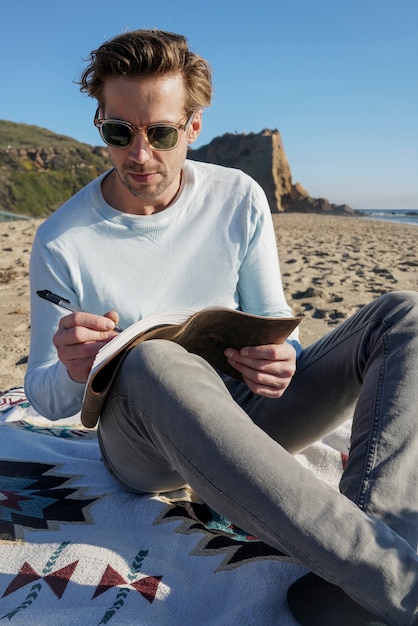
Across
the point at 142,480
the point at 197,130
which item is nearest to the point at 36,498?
the point at 142,480

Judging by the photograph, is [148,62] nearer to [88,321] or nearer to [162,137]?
[162,137]

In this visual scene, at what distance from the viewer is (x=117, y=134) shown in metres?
1.82

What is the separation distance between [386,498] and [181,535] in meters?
0.61

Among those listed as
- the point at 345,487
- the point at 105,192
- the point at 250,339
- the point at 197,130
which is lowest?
the point at 345,487

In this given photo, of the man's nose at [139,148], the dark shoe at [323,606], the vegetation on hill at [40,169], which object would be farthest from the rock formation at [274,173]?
the dark shoe at [323,606]

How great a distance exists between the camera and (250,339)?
67.4 inches

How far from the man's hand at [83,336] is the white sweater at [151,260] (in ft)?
0.58

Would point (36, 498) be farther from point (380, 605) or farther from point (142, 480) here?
point (380, 605)

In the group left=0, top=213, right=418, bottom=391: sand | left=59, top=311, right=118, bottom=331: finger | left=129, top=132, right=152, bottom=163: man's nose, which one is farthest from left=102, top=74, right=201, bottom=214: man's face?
left=0, top=213, right=418, bottom=391: sand

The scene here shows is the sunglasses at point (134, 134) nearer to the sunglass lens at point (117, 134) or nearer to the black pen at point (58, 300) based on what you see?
the sunglass lens at point (117, 134)

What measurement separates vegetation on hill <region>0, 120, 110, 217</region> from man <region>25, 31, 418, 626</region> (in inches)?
2210

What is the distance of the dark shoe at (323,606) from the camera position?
1.20 metres

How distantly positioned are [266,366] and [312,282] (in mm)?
4086

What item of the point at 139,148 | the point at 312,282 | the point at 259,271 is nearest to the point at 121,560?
the point at 259,271
